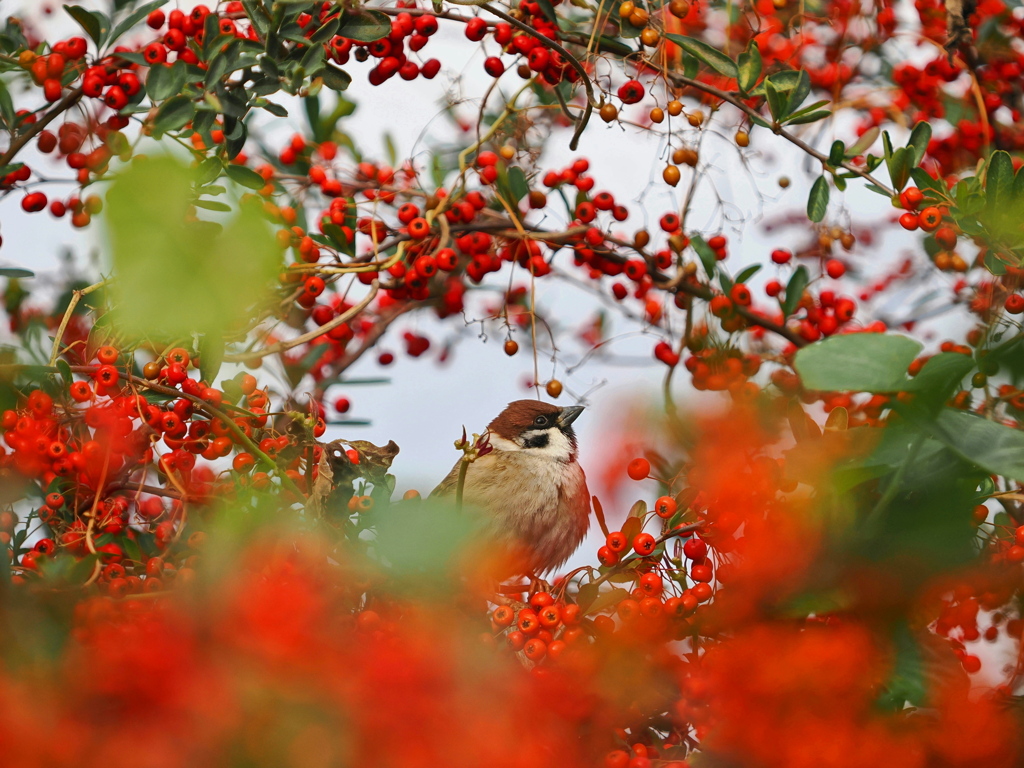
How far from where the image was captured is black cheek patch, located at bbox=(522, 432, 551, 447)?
3513 mm

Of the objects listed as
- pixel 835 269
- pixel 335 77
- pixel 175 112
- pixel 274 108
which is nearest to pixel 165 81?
pixel 175 112

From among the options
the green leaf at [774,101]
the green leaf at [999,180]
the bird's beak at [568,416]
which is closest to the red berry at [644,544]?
the green leaf at [999,180]

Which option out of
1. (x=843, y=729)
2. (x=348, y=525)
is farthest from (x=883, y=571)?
(x=348, y=525)

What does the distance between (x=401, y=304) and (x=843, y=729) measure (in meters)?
1.97

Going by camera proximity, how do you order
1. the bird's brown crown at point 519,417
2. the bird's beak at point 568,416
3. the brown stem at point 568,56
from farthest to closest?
the bird's brown crown at point 519,417 → the bird's beak at point 568,416 → the brown stem at point 568,56

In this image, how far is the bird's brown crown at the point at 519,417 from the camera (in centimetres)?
361

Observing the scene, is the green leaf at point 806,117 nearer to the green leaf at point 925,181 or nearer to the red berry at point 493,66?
the green leaf at point 925,181

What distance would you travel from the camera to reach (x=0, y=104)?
1.86 m

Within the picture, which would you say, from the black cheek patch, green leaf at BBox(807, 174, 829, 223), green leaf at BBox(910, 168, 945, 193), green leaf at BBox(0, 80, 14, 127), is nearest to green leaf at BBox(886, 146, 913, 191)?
green leaf at BBox(910, 168, 945, 193)

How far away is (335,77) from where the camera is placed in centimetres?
176

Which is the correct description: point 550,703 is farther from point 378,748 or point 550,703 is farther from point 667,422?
point 667,422

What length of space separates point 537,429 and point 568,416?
156 mm

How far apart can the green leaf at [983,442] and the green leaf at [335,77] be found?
1343 millimetres

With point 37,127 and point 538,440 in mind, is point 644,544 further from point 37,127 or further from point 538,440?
point 538,440
